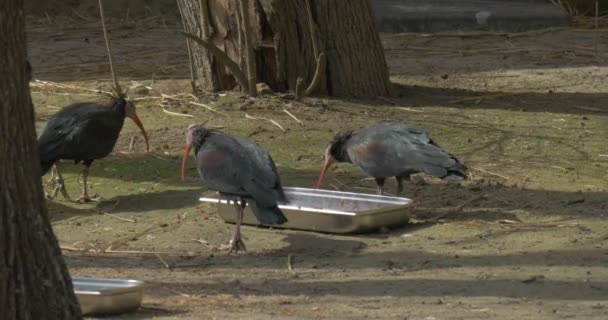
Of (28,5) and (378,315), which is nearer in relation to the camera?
(378,315)

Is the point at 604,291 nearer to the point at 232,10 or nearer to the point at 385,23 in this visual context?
the point at 232,10

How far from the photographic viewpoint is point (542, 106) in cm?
1103

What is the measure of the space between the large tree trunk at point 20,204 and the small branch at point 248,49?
5.59 m

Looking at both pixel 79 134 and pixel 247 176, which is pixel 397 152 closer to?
pixel 247 176

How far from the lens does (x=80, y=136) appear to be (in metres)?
8.58

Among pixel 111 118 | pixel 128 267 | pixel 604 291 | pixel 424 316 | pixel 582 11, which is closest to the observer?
pixel 424 316

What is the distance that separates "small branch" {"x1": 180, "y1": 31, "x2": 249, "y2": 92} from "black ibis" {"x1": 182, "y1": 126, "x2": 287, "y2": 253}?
2858 mm

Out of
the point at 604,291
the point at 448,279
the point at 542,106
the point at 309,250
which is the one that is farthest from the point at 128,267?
the point at 542,106

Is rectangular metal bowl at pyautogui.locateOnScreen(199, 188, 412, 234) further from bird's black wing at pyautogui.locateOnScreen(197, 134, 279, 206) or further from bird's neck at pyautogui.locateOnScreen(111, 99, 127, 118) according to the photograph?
bird's neck at pyautogui.locateOnScreen(111, 99, 127, 118)

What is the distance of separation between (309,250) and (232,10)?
376cm

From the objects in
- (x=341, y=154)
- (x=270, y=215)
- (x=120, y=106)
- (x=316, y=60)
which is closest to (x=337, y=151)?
(x=341, y=154)

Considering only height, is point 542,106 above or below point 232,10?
below

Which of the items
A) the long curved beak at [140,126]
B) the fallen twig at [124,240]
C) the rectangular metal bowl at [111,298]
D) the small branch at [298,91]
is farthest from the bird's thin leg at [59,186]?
the rectangular metal bowl at [111,298]

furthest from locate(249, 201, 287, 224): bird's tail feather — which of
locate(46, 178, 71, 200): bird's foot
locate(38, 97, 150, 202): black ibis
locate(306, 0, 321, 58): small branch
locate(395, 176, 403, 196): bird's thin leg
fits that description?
locate(306, 0, 321, 58): small branch
